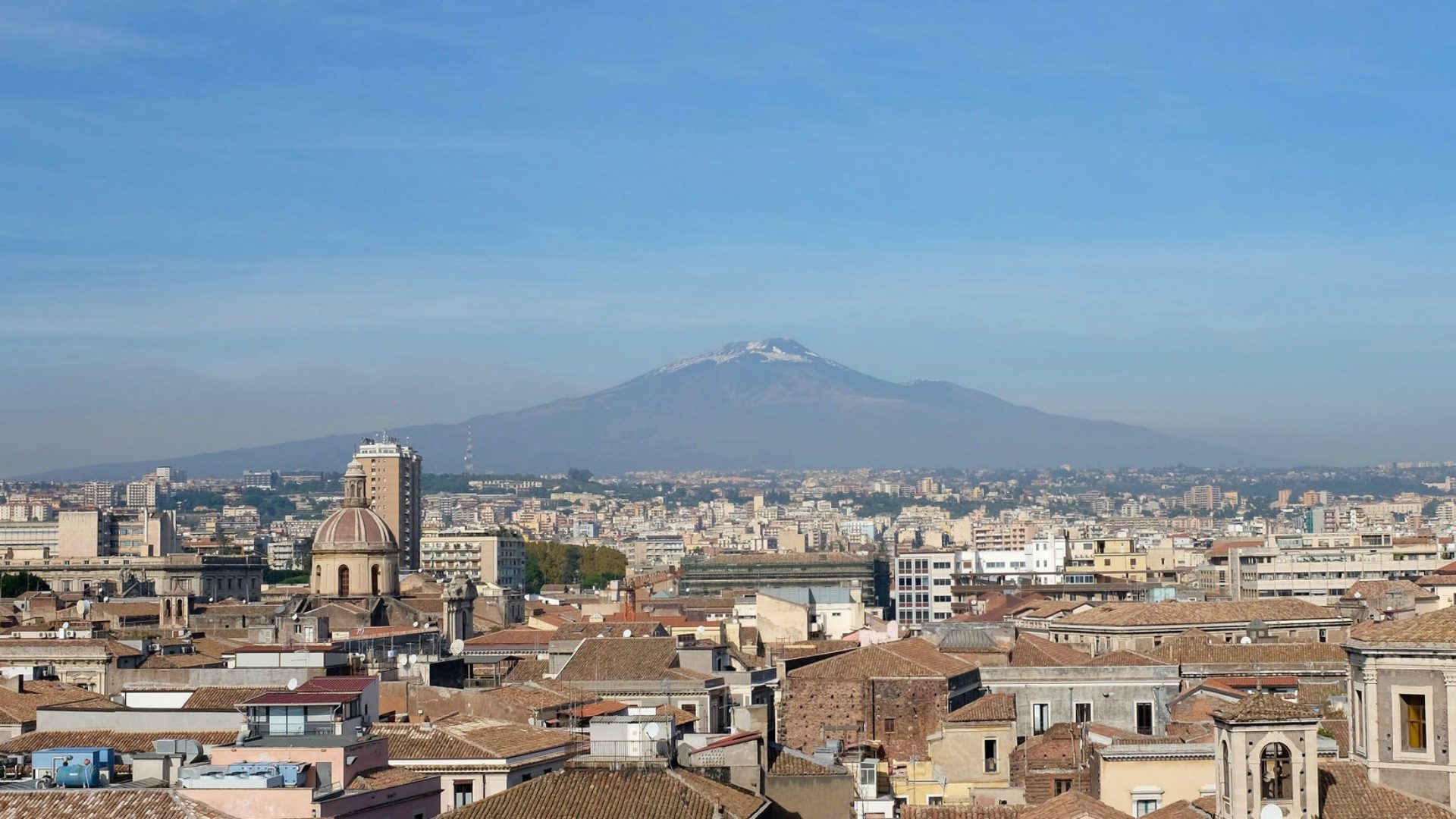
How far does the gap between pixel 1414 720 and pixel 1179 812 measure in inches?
108

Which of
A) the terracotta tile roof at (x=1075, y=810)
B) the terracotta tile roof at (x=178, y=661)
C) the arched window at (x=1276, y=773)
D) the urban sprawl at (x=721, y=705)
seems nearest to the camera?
the arched window at (x=1276, y=773)

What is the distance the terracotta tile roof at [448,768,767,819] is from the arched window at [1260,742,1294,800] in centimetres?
539

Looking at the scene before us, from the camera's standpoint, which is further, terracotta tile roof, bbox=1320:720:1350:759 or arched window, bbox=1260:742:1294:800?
terracotta tile roof, bbox=1320:720:1350:759

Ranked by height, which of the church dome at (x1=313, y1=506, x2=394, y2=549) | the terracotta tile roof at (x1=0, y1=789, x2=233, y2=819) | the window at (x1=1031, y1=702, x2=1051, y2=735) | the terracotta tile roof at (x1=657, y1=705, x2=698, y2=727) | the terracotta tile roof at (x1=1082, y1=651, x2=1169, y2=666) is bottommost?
the window at (x1=1031, y1=702, x2=1051, y2=735)

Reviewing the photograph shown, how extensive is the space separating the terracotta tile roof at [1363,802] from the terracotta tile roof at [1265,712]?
2.67ft

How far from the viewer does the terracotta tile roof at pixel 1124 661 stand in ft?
163

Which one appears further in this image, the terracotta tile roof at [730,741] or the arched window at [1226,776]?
the terracotta tile roof at [730,741]

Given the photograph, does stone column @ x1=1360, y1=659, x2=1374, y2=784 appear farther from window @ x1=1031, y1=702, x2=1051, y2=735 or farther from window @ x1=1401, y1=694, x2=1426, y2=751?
window @ x1=1031, y1=702, x2=1051, y2=735

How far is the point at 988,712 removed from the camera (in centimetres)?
4022

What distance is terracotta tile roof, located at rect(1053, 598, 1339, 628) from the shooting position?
60844mm

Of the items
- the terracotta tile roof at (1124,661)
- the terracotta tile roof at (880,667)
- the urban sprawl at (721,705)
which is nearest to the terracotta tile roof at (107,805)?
the urban sprawl at (721,705)

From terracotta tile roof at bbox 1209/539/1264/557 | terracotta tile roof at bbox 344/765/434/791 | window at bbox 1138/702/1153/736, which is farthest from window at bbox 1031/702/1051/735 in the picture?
terracotta tile roof at bbox 1209/539/1264/557

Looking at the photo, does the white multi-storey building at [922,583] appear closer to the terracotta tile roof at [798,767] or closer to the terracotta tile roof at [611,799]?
the terracotta tile roof at [798,767]

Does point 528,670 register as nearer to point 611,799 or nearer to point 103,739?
point 103,739
